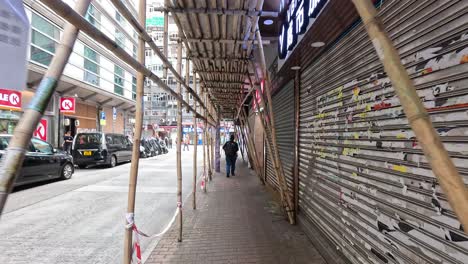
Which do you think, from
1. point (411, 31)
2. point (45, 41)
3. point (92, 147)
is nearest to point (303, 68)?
point (411, 31)

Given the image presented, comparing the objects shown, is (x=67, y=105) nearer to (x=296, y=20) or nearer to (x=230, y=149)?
(x=230, y=149)

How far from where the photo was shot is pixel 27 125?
46.3 inches

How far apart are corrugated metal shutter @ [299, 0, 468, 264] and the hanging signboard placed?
229 centimetres

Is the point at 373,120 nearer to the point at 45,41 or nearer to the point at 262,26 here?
the point at 262,26

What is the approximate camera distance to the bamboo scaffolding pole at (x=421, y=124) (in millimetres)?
954

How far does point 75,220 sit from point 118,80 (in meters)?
22.5

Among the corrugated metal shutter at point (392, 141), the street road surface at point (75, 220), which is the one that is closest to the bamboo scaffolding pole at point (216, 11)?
the corrugated metal shutter at point (392, 141)

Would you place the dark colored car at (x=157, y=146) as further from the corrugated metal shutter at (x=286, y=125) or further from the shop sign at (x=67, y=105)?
the corrugated metal shutter at (x=286, y=125)

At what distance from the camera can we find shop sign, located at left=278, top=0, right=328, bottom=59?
3673 millimetres

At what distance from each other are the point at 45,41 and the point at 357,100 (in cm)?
1767

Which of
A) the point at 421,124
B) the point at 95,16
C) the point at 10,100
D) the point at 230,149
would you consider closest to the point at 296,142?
the point at 421,124

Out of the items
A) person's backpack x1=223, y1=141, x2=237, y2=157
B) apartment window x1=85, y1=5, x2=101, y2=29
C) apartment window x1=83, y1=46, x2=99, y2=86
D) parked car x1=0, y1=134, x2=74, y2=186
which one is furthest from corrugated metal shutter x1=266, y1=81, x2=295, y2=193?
apartment window x1=85, y1=5, x2=101, y2=29

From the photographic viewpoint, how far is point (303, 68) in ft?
18.1

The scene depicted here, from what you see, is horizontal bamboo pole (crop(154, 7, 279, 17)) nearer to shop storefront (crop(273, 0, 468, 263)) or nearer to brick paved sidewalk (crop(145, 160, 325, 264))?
shop storefront (crop(273, 0, 468, 263))
